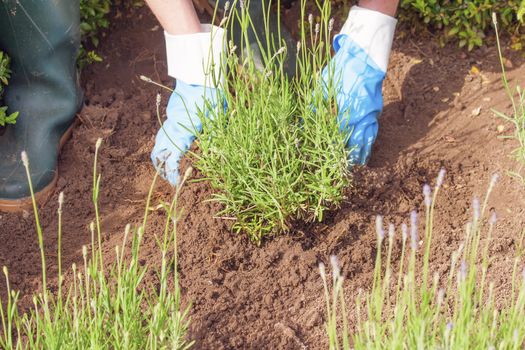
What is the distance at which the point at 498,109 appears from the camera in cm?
299

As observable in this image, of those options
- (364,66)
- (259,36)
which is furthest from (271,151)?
(259,36)

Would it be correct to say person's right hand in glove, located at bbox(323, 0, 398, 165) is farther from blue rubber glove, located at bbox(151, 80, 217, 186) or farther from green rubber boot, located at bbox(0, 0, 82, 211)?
green rubber boot, located at bbox(0, 0, 82, 211)

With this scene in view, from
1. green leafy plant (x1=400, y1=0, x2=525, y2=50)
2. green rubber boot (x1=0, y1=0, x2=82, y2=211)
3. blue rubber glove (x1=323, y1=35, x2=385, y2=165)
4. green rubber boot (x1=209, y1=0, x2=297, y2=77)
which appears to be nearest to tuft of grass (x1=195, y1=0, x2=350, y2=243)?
blue rubber glove (x1=323, y1=35, x2=385, y2=165)

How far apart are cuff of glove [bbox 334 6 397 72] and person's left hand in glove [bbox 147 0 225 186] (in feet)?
1.56

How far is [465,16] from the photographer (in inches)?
127

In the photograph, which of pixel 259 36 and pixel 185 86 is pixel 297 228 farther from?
pixel 259 36

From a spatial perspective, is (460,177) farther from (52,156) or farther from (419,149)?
(52,156)

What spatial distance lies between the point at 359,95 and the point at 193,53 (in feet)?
1.86

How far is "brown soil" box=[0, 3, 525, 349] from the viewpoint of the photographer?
7.81 feet

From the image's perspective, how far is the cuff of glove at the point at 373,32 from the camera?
9.20 feet

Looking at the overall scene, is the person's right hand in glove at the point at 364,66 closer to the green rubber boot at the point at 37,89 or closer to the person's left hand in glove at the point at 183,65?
the person's left hand in glove at the point at 183,65

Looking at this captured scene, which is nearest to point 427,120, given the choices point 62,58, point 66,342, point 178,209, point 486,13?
point 486,13

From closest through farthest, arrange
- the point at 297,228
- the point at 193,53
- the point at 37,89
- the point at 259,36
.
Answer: the point at 297,228 < the point at 193,53 < the point at 37,89 < the point at 259,36

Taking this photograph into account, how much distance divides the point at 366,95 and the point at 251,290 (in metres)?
0.80
